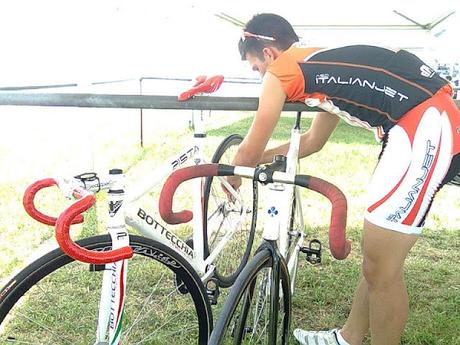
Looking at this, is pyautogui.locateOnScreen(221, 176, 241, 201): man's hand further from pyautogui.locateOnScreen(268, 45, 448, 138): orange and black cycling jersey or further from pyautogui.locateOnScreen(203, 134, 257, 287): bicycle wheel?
pyautogui.locateOnScreen(268, 45, 448, 138): orange and black cycling jersey

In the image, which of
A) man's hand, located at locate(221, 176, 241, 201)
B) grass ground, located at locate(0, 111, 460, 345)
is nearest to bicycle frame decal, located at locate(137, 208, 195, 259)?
man's hand, located at locate(221, 176, 241, 201)

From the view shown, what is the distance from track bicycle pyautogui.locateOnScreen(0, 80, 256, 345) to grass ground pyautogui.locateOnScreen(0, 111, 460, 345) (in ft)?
1.96

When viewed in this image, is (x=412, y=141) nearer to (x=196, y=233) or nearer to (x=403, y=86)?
(x=403, y=86)

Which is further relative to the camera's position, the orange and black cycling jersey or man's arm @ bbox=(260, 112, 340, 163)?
man's arm @ bbox=(260, 112, 340, 163)

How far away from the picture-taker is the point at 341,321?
125 inches

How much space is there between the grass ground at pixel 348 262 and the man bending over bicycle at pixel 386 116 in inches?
47.8

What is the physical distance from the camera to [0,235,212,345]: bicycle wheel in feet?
5.78

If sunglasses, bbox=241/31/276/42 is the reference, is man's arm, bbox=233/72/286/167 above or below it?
below

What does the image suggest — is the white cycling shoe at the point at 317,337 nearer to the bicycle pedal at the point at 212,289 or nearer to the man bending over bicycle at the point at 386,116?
the bicycle pedal at the point at 212,289

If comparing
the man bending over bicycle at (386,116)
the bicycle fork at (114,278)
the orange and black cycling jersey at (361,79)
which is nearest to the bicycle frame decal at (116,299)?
the bicycle fork at (114,278)

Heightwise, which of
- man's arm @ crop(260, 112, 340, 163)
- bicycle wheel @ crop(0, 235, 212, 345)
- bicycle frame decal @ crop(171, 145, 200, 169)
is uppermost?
man's arm @ crop(260, 112, 340, 163)

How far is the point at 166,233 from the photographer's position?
209 cm

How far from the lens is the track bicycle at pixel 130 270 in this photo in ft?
5.59

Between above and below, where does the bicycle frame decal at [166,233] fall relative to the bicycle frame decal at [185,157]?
below
